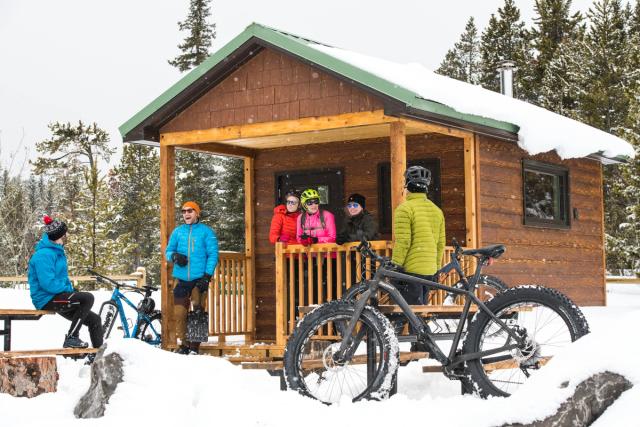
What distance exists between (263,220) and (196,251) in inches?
117

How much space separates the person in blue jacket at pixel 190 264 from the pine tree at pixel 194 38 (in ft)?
99.3

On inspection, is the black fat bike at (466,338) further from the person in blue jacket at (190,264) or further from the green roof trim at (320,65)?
the person in blue jacket at (190,264)

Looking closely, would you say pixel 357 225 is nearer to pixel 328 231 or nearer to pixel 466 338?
pixel 328 231

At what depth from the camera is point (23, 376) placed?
8.51 meters

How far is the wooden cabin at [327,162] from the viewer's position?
1098 centimetres

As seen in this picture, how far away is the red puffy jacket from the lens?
39.0 feet

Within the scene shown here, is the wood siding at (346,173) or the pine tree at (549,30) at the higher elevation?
the pine tree at (549,30)

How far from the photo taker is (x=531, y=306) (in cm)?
627

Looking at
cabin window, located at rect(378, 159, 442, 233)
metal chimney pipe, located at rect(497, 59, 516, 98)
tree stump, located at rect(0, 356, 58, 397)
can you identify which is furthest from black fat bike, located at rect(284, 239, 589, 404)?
metal chimney pipe, located at rect(497, 59, 516, 98)

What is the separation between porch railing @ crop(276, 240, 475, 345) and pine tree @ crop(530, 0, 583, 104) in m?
28.2

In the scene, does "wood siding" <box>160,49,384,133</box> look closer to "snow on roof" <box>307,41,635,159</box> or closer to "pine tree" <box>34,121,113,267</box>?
"snow on roof" <box>307,41,635,159</box>

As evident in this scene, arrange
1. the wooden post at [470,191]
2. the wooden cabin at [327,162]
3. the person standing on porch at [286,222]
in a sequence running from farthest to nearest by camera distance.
Result: the wooden post at [470,191], the person standing on porch at [286,222], the wooden cabin at [327,162]

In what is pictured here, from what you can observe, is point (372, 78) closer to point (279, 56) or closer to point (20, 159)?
point (279, 56)

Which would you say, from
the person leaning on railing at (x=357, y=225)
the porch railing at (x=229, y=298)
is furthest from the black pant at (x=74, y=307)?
the person leaning on railing at (x=357, y=225)
